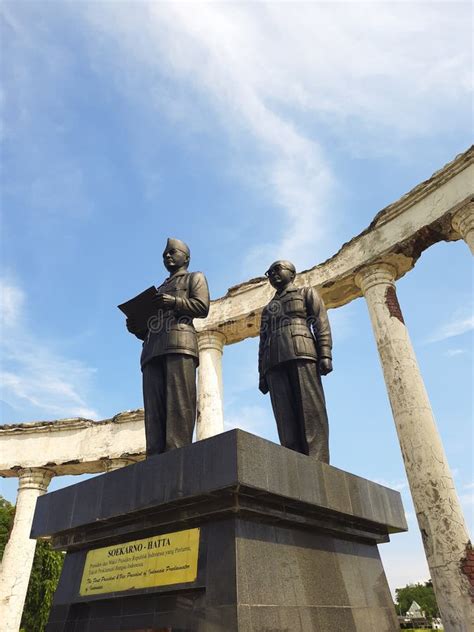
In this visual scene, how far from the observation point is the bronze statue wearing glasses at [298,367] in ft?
18.2

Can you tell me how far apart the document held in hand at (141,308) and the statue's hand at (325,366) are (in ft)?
6.97

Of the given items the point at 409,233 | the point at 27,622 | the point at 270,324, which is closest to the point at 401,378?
the point at 409,233

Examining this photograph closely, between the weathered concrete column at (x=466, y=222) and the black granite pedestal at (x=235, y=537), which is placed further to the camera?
the weathered concrete column at (x=466, y=222)

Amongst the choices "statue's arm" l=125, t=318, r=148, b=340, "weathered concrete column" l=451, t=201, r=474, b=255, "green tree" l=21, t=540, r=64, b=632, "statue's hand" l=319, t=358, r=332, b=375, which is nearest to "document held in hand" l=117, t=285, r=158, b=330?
"statue's arm" l=125, t=318, r=148, b=340

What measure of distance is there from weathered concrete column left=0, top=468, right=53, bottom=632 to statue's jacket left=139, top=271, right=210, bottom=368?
1487 centimetres

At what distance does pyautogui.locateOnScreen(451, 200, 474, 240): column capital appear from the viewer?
1213 cm

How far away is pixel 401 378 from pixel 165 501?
9.26 meters

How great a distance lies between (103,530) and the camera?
4.59m

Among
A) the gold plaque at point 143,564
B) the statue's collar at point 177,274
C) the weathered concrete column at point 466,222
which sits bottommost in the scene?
the gold plaque at point 143,564

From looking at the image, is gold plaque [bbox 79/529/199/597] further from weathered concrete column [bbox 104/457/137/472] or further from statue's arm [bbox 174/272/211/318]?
weathered concrete column [bbox 104/457/137/472]

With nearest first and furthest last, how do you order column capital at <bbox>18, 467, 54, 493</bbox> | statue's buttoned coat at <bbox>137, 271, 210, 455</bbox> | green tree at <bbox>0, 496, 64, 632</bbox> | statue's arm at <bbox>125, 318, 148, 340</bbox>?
statue's buttoned coat at <bbox>137, 271, 210, 455</bbox>, statue's arm at <bbox>125, 318, 148, 340</bbox>, column capital at <bbox>18, 467, 54, 493</bbox>, green tree at <bbox>0, 496, 64, 632</bbox>

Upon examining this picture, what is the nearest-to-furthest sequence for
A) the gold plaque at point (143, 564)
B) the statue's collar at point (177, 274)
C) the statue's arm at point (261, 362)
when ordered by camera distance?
1. the gold plaque at point (143, 564)
2. the statue's arm at point (261, 362)
3. the statue's collar at point (177, 274)

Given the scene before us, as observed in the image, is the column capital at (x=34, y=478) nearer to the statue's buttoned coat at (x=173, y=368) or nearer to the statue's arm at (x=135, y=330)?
the statue's arm at (x=135, y=330)

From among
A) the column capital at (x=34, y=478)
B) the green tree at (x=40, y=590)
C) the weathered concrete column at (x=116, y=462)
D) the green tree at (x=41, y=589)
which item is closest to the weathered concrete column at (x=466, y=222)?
the weathered concrete column at (x=116, y=462)
